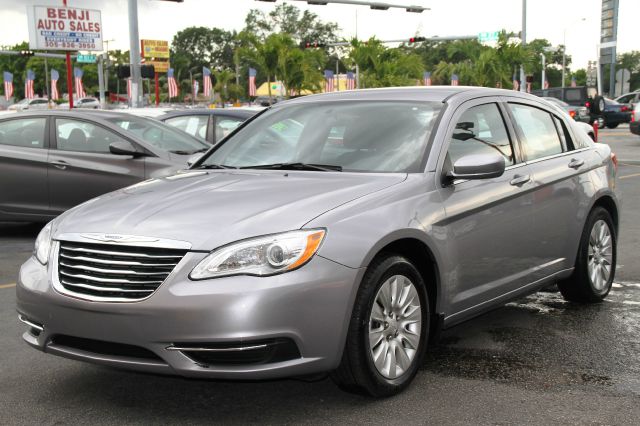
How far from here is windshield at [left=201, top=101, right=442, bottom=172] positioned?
4719 millimetres

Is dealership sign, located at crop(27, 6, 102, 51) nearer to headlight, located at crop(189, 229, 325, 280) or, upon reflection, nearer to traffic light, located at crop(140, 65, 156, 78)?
traffic light, located at crop(140, 65, 156, 78)

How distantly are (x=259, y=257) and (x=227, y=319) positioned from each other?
30cm

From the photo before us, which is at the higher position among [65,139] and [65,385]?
[65,139]

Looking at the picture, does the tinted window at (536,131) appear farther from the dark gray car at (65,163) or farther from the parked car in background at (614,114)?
the parked car in background at (614,114)

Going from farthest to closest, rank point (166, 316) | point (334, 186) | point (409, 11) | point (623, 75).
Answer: point (623, 75)
point (409, 11)
point (334, 186)
point (166, 316)

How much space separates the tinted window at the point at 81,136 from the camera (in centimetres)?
981

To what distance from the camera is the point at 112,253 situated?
3789 millimetres

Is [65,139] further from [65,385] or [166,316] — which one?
[166,316]

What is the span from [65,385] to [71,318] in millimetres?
803

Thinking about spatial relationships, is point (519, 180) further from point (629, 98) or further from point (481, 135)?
point (629, 98)

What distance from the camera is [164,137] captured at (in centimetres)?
1048

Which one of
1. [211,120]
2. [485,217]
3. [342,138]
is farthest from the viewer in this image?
[211,120]

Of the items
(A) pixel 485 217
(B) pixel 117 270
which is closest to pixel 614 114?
(A) pixel 485 217

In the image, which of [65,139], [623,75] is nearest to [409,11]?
[623,75]
